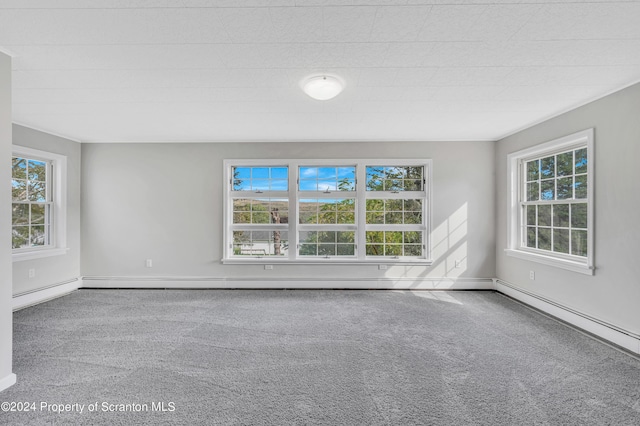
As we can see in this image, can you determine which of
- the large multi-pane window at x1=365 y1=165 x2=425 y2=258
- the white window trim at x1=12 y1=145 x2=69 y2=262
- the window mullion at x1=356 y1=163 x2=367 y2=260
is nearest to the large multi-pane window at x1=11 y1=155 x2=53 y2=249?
the white window trim at x1=12 y1=145 x2=69 y2=262

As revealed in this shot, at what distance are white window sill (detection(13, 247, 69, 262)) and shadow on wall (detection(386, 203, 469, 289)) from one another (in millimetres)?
4922

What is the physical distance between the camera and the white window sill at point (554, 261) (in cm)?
298

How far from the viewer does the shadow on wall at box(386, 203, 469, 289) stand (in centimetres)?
450

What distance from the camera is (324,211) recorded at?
4.66 meters

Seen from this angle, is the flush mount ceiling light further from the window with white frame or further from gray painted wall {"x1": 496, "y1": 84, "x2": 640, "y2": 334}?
gray painted wall {"x1": 496, "y1": 84, "x2": 640, "y2": 334}

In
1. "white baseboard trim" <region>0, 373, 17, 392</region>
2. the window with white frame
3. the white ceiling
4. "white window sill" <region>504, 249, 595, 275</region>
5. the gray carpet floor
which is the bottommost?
the gray carpet floor

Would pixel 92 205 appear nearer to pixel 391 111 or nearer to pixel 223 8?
pixel 223 8

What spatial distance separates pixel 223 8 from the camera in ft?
5.14

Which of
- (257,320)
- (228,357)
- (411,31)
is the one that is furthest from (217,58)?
(257,320)

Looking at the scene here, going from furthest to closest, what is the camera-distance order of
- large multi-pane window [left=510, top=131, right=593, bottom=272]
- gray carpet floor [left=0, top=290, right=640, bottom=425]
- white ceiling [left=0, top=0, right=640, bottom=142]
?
large multi-pane window [left=510, top=131, right=593, bottom=272] < gray carpet floor [left=0, top=290, right=640, bottom=425] < white ceiling [left=0, top=0, right=640, bottom=142]

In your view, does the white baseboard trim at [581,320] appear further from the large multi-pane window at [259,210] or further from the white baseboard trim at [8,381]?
the white baseboard trim at [8,381]

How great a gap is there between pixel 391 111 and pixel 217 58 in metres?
1.88

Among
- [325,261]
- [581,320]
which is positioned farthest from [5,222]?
[581,320]

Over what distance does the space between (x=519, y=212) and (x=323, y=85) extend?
349cm
